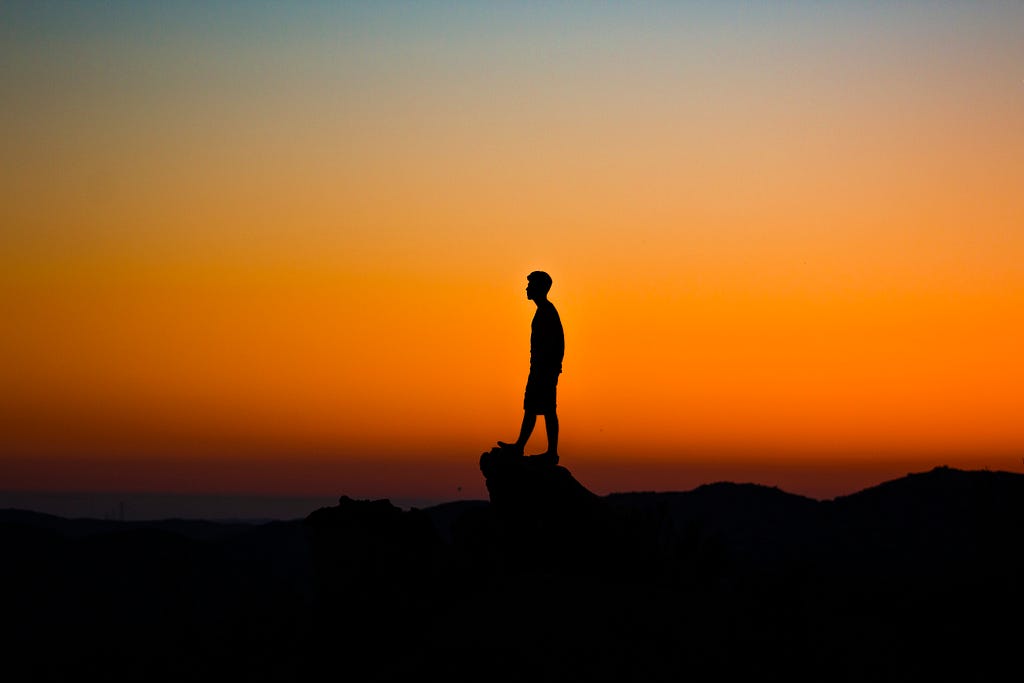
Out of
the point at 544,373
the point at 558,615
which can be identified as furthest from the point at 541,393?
the point at 558,615

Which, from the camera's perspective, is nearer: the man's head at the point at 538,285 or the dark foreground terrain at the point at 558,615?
the dark foreground terrain at the point at 558,615

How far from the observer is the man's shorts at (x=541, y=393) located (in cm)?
2269

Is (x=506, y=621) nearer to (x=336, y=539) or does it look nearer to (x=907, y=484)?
(x=336, y=539)

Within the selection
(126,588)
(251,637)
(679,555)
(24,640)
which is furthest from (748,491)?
(251,637)

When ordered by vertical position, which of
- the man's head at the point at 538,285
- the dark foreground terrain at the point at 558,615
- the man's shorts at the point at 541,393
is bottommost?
the dark foreground terrain at the point at 558,615

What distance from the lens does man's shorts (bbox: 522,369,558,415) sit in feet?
74.4

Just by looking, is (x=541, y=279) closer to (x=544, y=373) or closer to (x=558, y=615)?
(x=544, y=373)

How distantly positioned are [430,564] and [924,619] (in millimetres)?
9211

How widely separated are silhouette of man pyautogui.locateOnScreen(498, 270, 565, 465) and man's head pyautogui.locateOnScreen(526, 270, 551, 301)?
18 millimetres

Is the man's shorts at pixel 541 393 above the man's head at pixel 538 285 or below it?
below

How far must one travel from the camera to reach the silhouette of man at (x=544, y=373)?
22.7 meters

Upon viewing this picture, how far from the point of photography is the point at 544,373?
2278 centimetres

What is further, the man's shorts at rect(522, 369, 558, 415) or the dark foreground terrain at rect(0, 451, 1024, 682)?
the man's shorts at rect(522, 369, 558, 415)

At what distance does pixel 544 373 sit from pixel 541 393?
1.24ft
